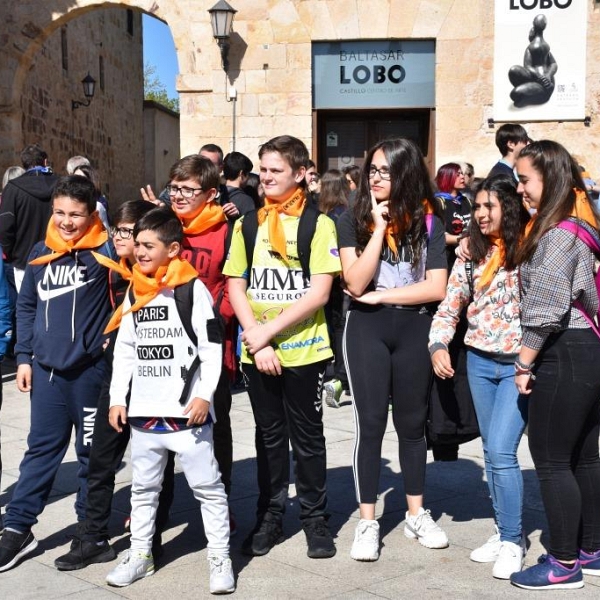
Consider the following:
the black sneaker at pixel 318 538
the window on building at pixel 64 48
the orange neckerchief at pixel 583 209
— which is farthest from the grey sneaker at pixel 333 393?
the window on building at pixel 64 48

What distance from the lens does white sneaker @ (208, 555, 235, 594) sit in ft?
13.2

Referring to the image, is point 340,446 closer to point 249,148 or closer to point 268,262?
point 268,262

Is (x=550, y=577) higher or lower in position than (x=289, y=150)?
lower

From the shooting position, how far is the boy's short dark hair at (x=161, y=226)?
4227mm

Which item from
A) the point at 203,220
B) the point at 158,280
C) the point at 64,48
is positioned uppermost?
the point at 64,48

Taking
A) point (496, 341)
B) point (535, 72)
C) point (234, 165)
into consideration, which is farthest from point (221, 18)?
point (496, 341)

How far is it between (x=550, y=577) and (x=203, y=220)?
89.8 inches

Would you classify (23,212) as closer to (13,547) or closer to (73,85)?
(13,547)

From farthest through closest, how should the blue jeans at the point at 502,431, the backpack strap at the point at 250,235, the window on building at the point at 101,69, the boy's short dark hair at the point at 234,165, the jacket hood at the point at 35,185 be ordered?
the window on building at the point at 101,69 → the jacket hood at the point at 35,185 → the boy's short dark hair at the point at 234,165 → the backpack strap at the point at 250,235 → the blue jeans at the point at 502,431

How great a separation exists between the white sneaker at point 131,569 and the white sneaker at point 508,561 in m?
1.50

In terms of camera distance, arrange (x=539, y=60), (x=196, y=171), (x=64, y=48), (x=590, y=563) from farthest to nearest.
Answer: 1. (x=64, y=48)
2. (x=539, y=60)
3. (x=196, y=171)
4. (x=590, y=563)

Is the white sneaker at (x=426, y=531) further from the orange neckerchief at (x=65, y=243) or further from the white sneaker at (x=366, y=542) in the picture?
the orange neckerchief at (x=65, y=243)

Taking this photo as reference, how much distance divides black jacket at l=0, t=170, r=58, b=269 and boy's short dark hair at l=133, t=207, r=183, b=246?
4457mm

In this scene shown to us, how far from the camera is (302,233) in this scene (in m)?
4.44
